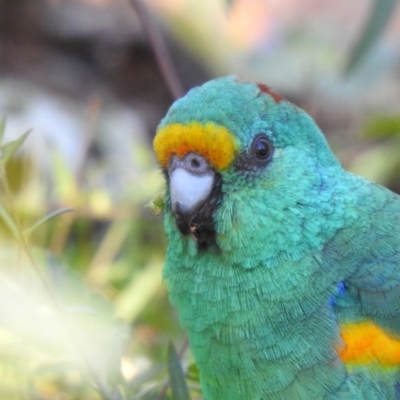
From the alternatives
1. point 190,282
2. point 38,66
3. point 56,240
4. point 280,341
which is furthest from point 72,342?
point 38,66

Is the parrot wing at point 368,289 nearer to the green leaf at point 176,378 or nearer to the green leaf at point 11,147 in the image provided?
the green leaf at point 176,378

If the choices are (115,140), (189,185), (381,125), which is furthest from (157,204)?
(115,140)

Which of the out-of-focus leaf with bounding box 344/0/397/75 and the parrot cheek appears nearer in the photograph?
the parrot cheek

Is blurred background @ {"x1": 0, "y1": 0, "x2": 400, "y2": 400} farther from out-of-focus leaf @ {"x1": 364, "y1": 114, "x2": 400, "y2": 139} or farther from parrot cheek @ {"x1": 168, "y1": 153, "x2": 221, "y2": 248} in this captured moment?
parrot cheek @ {"x1": 168, "y1": 153, "x2": 221, "y2": 248}

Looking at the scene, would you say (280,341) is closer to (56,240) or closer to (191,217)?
(191,217)

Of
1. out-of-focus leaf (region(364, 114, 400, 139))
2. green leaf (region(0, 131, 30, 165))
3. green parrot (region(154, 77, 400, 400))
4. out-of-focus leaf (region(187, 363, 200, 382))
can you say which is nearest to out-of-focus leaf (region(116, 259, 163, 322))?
out-of-focus leaf (region(187, 363, 200, 382))

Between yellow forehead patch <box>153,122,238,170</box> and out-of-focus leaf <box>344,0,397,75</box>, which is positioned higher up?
out-of-focus leaf <box>344,0,397,75</box>
